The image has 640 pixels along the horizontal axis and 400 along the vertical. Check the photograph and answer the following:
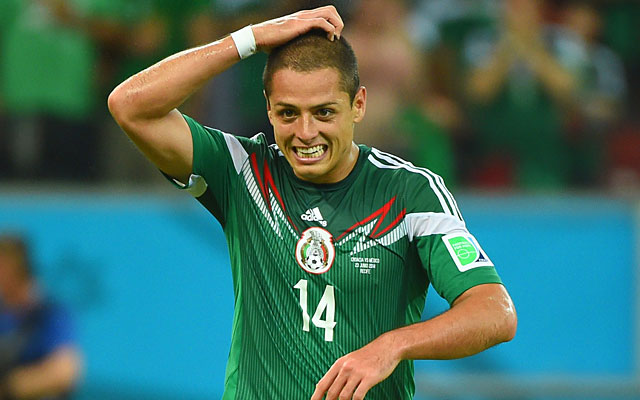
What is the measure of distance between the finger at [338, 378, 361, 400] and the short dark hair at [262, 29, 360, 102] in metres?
1.17

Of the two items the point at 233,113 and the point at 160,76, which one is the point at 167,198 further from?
the point at 160,76

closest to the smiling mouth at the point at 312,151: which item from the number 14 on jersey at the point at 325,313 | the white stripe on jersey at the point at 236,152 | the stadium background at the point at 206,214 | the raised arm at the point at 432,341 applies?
the white stripe on jersey at the point at 236,152

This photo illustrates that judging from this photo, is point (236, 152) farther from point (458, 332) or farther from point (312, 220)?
point (458, 332)

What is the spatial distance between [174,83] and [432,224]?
109cm

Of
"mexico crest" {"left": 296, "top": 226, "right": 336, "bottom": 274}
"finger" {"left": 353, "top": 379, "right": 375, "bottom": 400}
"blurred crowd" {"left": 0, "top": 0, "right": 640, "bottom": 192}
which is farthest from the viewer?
"blurred crowd" {"left": 0, "top": 0, "right": 640, "bottom": 192}

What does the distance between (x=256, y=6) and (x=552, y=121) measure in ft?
8.80

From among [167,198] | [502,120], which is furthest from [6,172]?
[502,120]

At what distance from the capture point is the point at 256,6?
852cm

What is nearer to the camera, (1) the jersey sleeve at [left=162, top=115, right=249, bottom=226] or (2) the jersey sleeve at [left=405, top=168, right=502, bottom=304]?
(2) the jersey sleeve at [left=405, top=168, right=502, bottom=304]

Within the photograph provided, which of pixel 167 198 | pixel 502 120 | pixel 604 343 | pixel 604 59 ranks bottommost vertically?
pixel 604 343

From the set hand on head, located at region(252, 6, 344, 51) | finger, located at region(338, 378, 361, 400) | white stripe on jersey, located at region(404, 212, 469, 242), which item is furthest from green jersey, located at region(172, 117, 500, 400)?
finger, located at region(338, 378, 361, 400)

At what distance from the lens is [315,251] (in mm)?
4031

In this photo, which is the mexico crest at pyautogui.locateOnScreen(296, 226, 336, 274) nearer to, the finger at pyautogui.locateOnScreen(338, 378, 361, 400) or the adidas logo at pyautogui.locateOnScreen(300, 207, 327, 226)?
the adidas logo at pyautogui.locateOnScreen(300, 207, 327, 226)

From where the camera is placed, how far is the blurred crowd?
28.2 feet
